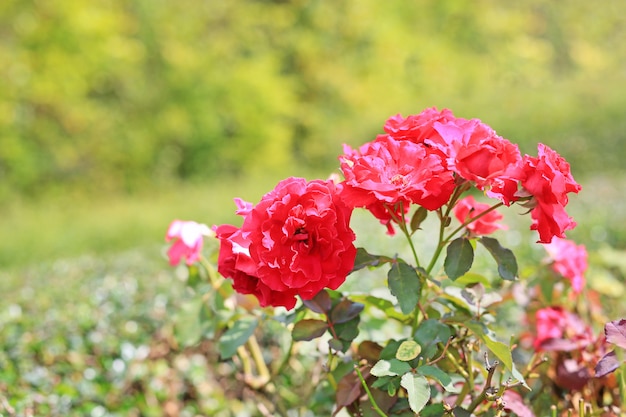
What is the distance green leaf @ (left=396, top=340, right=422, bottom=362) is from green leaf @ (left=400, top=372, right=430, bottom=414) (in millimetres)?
28

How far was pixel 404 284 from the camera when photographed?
3.33 ft

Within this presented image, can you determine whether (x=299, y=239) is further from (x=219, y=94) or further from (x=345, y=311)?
(x=219, y=94)

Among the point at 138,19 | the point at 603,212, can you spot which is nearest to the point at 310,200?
the point at 603,212

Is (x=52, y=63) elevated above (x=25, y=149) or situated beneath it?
elevated above

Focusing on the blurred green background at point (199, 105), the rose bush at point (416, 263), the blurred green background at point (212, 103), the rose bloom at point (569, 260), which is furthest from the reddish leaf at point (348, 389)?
the blurred green background at point (199, 105)

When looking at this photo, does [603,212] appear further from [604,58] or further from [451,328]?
[604,58]

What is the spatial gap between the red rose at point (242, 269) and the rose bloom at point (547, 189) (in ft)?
1.15

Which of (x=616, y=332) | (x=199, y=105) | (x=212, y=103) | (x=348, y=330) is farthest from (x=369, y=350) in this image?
(x=212, y=103)

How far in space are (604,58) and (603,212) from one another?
1194 centimetres

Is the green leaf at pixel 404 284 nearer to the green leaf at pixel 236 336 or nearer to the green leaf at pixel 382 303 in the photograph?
the green leaf at pixel 382 303

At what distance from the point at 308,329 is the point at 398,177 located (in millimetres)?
310

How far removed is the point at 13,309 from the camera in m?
2.03

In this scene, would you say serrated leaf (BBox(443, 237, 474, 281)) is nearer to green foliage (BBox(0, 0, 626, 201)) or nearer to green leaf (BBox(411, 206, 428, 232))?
green leaf (BBox(411, 206, 428, 232))

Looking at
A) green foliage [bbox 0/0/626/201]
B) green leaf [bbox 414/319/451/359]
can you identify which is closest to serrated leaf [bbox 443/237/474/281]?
green leaf [bbox 414/319/451/359]
